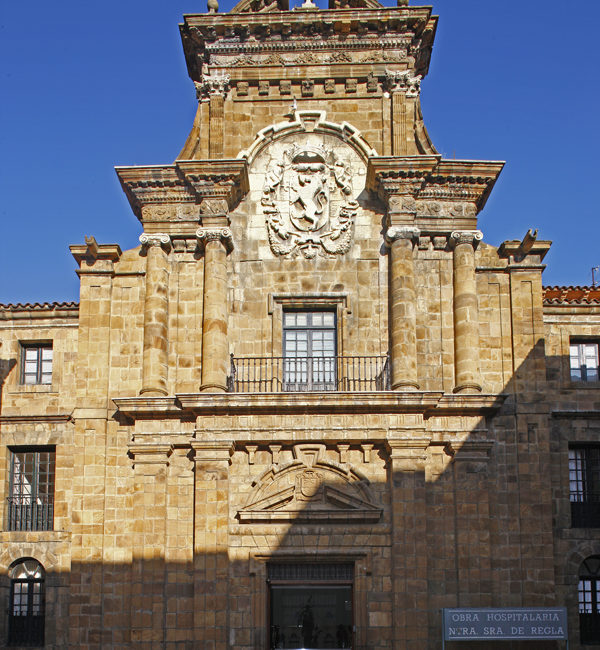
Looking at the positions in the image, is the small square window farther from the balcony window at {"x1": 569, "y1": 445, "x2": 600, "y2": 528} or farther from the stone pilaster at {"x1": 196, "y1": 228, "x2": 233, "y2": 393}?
the balcony window at {"x1": 569, "y1": 445, "x2": 600, "y2": 528}

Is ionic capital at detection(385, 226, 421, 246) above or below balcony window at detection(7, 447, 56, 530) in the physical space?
above

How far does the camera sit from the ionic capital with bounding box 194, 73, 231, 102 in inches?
1133

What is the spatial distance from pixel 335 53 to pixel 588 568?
14493 mm

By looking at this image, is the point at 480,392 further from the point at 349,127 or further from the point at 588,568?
the point at 349,127

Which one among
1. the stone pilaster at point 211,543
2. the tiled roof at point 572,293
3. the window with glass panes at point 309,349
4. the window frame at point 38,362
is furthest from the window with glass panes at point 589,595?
the window frame at point 38,362

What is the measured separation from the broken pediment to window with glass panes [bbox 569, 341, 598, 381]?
20.3 feet

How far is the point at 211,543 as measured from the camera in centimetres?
2475

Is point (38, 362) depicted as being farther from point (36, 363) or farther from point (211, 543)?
point (211, 543)

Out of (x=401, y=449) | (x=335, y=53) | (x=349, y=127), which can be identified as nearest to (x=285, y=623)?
(x=401, y=449)

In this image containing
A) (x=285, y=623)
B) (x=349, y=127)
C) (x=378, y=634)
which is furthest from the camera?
(x=349, y=127)

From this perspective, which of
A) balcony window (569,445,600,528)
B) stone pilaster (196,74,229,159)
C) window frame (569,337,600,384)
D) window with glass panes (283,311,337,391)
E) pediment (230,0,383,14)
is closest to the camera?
balcony window (569,445,600,528)

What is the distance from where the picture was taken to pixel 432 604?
81.1ft

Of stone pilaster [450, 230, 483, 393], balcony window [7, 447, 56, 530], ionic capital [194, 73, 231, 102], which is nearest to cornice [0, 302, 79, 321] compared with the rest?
balcony window [7, 447, 56, 530]

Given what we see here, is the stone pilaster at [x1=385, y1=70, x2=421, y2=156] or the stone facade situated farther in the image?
the stone pilaster at [x1=385, y1=70, x2=421, y2=156]
